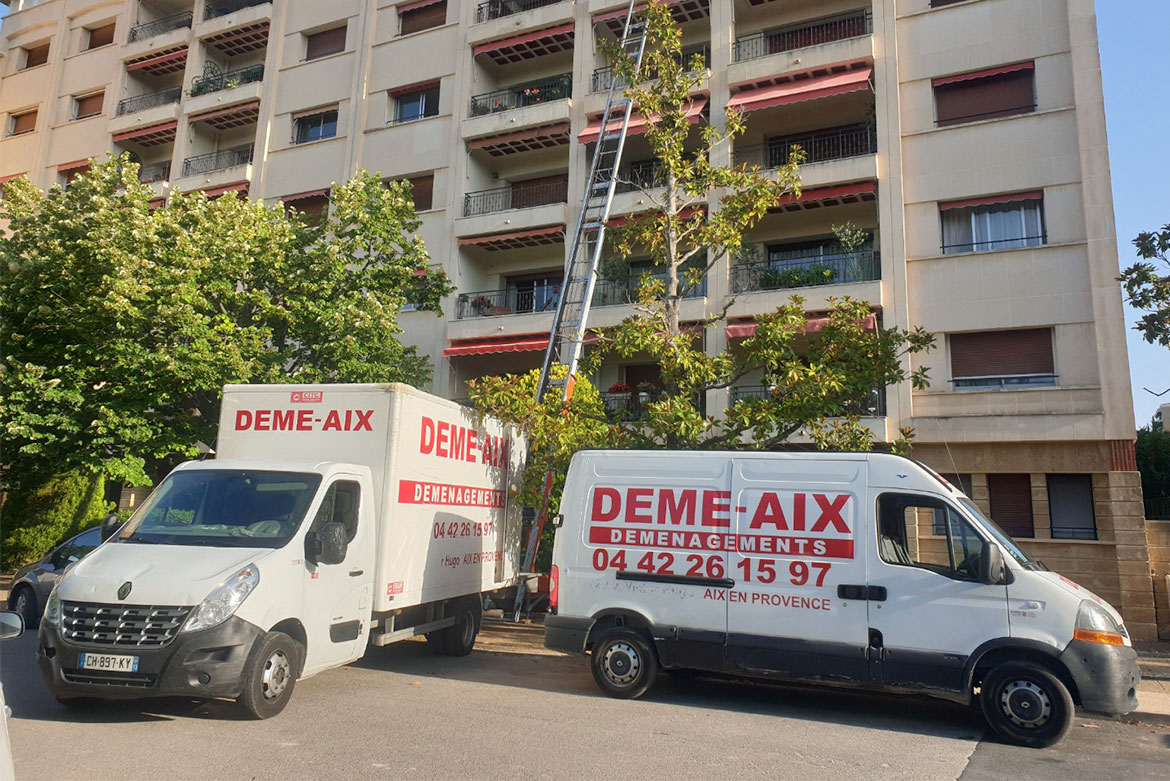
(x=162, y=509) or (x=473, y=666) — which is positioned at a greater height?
(x=162, y=509)

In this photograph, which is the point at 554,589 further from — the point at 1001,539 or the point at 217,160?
the point at 217,160

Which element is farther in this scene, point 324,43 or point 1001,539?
point 324,43

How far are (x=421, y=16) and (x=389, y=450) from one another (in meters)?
20.3

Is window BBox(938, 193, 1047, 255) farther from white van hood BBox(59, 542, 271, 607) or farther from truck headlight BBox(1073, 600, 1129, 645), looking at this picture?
white van hood BBox(59, 542, 271, 607)

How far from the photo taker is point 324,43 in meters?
25.4

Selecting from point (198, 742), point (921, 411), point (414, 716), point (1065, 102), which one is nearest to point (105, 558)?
point (198, 742)

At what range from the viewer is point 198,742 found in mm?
5625

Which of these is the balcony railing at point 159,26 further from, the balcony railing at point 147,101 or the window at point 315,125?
the window at point 315,125

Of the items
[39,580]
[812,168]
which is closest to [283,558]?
[39,580]

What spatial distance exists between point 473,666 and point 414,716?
2.72 meters

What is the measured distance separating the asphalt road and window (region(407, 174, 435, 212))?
16.2 meters

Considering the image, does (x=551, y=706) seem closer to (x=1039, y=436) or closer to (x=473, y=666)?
(x=473, y=666)

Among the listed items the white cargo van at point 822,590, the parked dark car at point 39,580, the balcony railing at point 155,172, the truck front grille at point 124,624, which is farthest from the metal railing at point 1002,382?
the balcony railing at point 155,172

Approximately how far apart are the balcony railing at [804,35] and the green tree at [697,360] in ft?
28.8
